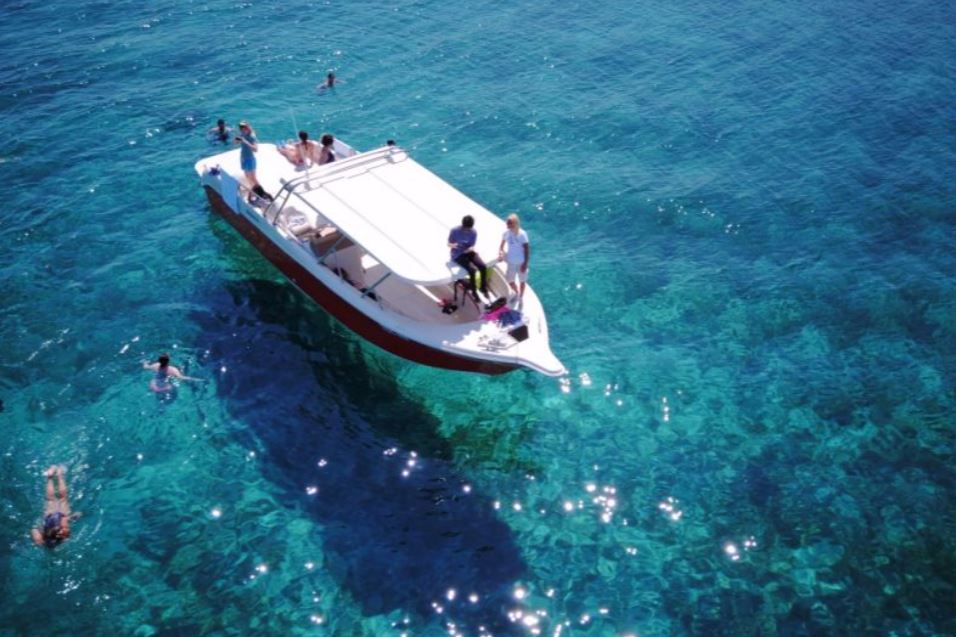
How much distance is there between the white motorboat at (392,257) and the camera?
15.1 meters

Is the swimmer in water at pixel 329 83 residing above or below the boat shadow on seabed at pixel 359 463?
above

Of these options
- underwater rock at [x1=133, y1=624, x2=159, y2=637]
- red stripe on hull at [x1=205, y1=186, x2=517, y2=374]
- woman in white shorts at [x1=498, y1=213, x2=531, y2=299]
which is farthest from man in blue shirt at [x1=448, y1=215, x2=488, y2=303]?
underwater rock at [x1=133, y1=624, x2=159, y2=637]

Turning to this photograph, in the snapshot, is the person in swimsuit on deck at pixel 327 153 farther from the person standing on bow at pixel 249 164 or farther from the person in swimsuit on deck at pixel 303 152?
the person standing on bow at pixel 249 164

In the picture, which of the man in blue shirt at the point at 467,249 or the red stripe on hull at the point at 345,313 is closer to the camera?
the man in blue shirt at the point at 467,249

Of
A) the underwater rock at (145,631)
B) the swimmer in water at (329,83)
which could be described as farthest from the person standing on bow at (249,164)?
the swimmer in water at (329,83)

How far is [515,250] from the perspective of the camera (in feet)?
50.9

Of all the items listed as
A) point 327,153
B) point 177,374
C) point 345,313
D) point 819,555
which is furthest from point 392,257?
point 819,555

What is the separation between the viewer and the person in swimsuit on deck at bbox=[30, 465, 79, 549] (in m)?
14.0

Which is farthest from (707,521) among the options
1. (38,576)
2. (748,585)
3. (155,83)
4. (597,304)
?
(155,83)

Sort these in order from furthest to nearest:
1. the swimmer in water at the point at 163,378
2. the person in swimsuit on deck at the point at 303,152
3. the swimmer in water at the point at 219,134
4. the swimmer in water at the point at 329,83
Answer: the swimmer in water at the point at 329,83, the swimmer in water at the point at 219,134, the person in swimsuit on deck at the point at 303,152, the swimmer in water at the point at 163,378

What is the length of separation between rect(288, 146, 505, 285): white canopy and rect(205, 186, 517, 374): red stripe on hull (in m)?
1.95

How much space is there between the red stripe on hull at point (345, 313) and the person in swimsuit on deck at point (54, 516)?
7073mm

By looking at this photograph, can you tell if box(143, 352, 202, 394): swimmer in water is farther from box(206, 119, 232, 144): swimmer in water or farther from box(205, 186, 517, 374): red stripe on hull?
box(206, 119, 232, 144): swimmer in water

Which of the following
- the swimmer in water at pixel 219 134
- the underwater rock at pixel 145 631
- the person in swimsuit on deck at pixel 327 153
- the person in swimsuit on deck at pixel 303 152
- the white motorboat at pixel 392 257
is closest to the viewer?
the underwater rock at pixel 145 631
